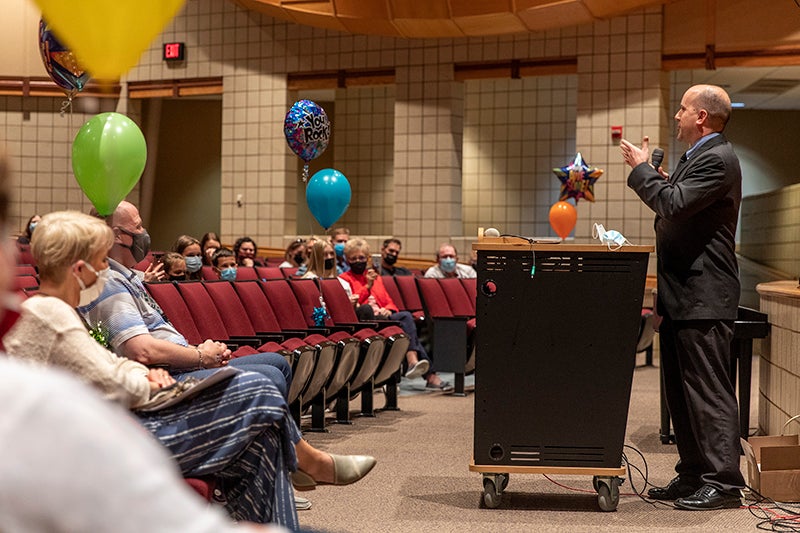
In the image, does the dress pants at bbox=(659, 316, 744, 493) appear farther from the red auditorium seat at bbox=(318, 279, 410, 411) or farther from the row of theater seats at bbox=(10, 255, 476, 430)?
the red auditorium seat at bbox=(318, 279, 410, 411)

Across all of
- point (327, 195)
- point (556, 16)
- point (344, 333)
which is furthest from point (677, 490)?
point (556, 16)

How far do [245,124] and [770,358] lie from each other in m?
8.67

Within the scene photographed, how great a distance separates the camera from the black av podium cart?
12.1 feet

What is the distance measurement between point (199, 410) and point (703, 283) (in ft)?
6.75

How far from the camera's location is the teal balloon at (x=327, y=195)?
8.26 m

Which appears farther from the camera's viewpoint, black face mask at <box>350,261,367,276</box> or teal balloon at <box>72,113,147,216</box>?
black face mask at <box>350,261,367,276</box>

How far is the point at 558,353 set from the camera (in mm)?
3709

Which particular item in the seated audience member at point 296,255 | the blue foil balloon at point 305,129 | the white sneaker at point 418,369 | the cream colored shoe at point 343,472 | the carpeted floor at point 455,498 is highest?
the blue foil balloon at point 305,129

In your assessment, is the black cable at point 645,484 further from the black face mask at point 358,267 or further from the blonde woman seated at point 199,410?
the black face mask at point 358,267

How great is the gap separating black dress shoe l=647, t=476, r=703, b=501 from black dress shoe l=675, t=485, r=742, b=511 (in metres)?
0.12

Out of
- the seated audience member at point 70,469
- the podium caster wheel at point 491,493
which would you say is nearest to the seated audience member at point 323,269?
the podium caster wheel at point 491,493

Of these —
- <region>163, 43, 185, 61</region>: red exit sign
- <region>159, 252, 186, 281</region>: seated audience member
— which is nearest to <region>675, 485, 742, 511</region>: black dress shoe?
<region>159, 252, 186, 281</region>: seated audience member

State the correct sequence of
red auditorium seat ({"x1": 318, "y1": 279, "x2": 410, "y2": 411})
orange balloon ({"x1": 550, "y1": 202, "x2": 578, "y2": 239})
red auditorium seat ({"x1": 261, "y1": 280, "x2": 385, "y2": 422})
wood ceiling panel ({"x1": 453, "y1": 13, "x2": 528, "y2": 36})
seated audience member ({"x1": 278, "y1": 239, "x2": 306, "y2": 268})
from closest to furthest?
red auditorium seat ({"x1": 261, "y1": 280, "x2": 385, "y2": 422}), red auditorium seat ({"x1": 318, "y1": 279, "x2": 410, "y2": 411}), seated audience member ({"x1": 278, "y1": 239, "x2": 306, "y2": 268}), orange balloon ({"x1": 550, "y1": 202, "x2": 578, "y2": 239}), wood ceiling panel ({"x1": 453, "y1": 13, "x2": 528, "y2": 36})

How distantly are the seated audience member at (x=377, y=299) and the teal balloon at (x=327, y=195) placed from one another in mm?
851
